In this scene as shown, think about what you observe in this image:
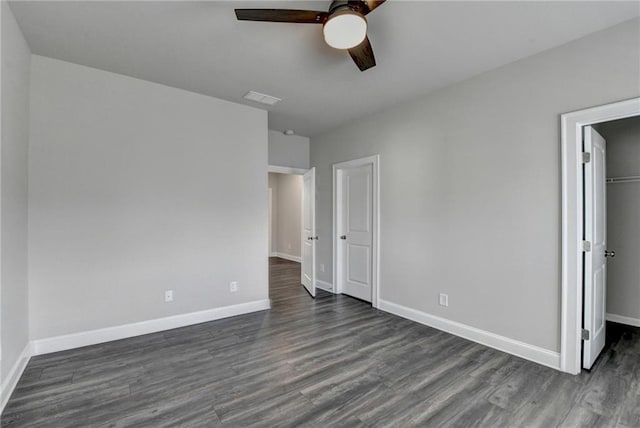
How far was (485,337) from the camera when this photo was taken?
2.98 m

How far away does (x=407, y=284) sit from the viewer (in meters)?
3.76

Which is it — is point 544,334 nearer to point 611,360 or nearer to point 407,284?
point 611,360

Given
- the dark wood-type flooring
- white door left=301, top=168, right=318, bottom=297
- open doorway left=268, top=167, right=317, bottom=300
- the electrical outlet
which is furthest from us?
open doorway left=268, top=167, right=317, bottom=300

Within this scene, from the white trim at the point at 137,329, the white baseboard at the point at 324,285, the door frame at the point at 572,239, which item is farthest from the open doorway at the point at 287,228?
the door frame at the point at 572,239

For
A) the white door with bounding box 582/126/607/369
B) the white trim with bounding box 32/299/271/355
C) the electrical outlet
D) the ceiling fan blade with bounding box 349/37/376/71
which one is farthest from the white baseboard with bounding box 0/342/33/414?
the white door with bounding box 582/126/607/369

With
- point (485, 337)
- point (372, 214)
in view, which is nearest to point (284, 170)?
point (372, 214)

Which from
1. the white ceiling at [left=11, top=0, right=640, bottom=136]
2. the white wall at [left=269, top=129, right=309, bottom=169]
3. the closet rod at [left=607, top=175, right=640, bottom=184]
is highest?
the white ceiling at [left=11, top=0, right=640, bottom=136]

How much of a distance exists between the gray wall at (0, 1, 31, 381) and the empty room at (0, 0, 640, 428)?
3cm

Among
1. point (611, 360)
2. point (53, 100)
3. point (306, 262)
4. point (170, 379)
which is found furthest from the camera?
point (306, 262)

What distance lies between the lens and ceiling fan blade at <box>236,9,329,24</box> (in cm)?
177

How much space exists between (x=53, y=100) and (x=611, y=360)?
550 cm

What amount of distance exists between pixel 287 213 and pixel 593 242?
267 inches

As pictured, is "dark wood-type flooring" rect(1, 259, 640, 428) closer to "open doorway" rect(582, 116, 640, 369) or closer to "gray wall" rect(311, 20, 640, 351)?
"open doorway" rect(582, 116, 640, 369)

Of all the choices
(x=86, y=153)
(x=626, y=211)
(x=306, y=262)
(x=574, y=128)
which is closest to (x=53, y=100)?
(x=86, y=153)
